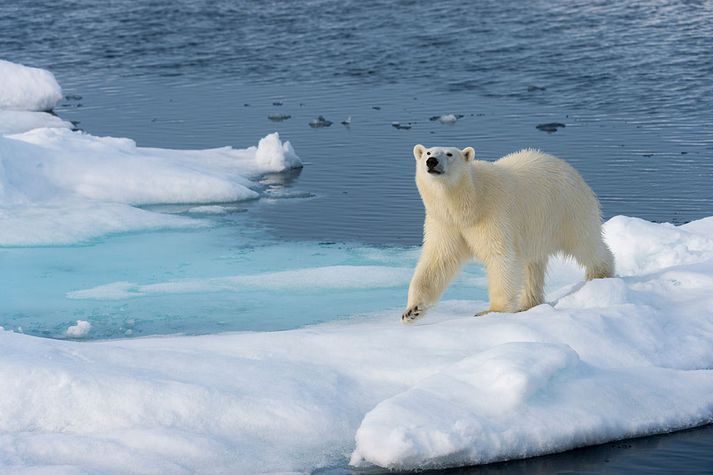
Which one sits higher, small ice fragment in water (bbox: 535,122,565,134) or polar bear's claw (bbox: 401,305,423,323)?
polar bear's claw (bbox: 401,305,423,323)

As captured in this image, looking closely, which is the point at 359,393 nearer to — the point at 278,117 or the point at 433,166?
the point at 433,166

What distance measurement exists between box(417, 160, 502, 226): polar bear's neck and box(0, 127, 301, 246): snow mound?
3.85 metres

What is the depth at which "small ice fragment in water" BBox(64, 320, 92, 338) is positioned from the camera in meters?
6.88

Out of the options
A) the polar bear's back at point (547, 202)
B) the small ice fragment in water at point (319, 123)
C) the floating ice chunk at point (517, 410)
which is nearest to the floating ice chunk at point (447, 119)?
the small ice fragment in water at point (319, 123)

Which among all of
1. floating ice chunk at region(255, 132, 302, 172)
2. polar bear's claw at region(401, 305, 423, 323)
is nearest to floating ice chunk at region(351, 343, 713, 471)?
polar bear's claw at region(401, 305, 423, 323)

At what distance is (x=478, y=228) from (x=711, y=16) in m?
15.2

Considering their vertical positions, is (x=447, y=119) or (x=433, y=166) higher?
(x=433, y=166)

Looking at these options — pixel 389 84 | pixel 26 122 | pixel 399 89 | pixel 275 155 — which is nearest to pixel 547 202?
pixel 275 155

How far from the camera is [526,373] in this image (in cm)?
481

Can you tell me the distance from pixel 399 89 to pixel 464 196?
1007cm

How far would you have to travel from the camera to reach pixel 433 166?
5.97 meters

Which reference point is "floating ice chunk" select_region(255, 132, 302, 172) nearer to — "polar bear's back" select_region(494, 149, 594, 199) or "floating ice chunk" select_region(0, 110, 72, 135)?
"floating ice chunk" select_region(0, 110, 72, 135)

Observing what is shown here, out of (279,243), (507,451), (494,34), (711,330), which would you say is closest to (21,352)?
(507,451)

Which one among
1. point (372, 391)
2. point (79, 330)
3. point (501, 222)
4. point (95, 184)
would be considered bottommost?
point (95, 184)
